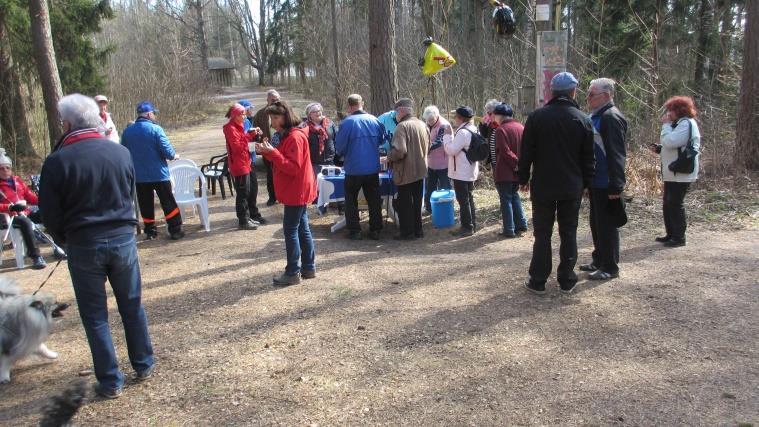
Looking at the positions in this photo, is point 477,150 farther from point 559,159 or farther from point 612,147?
point 559,159

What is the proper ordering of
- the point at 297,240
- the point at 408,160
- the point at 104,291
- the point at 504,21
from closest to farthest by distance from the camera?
the point at 104,291
the point at 297,240
the point at 408,160
the point at 504,21

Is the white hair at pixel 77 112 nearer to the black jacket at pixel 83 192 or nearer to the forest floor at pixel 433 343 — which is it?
the black jacket at pixel 83 192

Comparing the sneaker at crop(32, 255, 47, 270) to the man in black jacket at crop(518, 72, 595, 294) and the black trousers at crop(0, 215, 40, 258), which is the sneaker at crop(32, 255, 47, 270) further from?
the man in black jacket at crop(518, 72, 595, 294)

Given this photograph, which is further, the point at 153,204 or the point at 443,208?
the point at 443,208

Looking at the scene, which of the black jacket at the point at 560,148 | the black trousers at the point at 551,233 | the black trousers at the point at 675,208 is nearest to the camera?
the black jacket at the point at 560,148

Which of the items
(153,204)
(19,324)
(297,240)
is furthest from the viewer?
(153,204)

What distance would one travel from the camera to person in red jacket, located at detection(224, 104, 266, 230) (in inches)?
307

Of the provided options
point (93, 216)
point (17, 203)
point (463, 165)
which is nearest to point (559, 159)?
point (463, 165)

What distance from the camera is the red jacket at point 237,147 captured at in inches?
307

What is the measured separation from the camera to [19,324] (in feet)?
12.5

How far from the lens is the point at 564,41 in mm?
7465

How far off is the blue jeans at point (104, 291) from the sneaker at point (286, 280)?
1924 mm

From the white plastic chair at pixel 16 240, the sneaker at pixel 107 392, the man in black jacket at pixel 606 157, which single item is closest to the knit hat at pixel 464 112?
the man in black jacket at pixel 606 157

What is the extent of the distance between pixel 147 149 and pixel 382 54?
4694 millimetres
